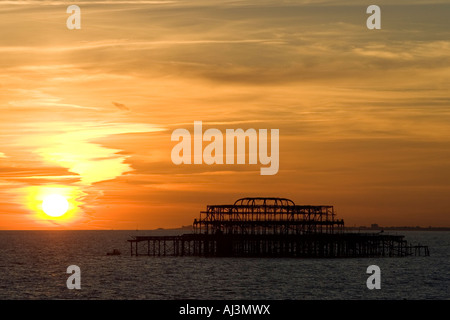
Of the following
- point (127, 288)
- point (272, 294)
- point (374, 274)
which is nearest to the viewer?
point (272, 294)

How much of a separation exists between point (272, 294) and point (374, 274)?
26.0 metres

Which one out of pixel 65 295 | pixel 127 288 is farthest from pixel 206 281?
pixel 65 295

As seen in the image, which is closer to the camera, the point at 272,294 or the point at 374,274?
the point at 272,294

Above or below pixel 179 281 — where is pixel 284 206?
above

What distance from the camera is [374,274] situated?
9419 cm

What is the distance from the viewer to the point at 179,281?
8631cm

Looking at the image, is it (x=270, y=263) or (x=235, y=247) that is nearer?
(x=270, y=263)
